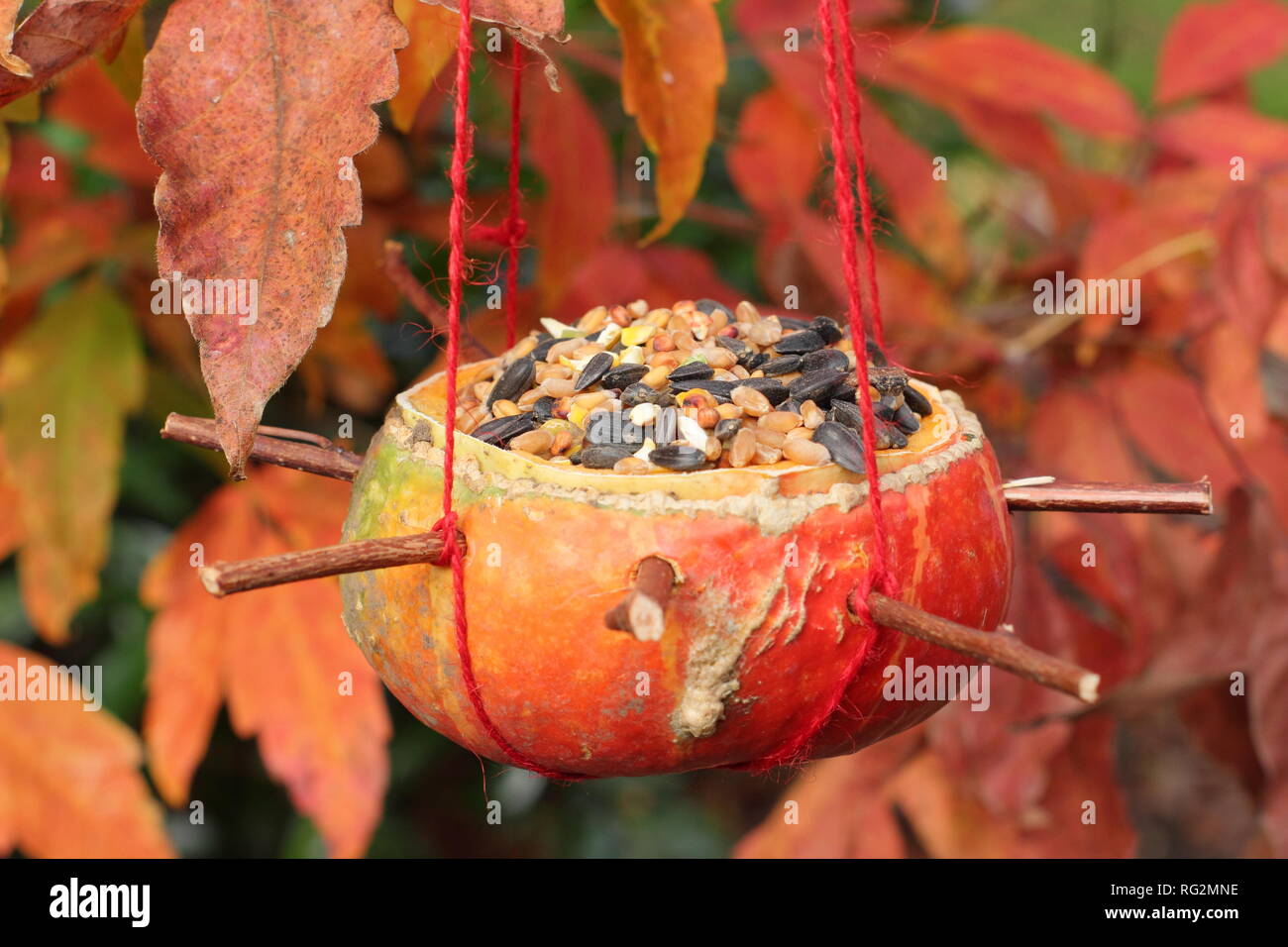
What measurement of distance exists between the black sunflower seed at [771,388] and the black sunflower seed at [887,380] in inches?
2.7

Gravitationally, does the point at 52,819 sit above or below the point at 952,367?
below

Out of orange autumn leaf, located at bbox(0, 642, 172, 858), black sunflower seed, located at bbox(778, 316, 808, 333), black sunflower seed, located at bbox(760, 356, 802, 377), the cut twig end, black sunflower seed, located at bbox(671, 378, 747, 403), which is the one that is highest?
black sunflower seed, located at bbox(778, 316, 808, 333)

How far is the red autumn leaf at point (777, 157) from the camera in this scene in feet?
5.65

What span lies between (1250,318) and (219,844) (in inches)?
70.8

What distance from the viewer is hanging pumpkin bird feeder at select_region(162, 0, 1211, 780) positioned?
801 millimetres

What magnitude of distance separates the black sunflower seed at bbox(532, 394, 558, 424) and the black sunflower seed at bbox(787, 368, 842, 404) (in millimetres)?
171

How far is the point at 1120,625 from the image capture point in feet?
5.80

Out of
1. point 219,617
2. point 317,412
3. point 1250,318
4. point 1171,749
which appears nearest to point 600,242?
point 317,412

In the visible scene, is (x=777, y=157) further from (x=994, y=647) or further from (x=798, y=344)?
(x=994, y=647)

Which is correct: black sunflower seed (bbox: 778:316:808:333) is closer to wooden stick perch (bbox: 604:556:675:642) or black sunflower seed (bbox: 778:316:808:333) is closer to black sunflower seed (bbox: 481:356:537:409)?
black sunflower seed (bbox: 481:356:537:409)

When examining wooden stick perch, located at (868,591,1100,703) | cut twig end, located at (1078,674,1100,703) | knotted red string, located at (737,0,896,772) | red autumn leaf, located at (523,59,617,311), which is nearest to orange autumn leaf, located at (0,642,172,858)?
red autumn leaf, located at (523,59,617,311)

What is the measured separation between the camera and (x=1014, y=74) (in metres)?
1.75

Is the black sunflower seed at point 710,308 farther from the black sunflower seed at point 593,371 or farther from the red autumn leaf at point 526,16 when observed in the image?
the red autumn leaf at point 526,16

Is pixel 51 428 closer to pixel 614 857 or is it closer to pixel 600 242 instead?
pixel 600 242
